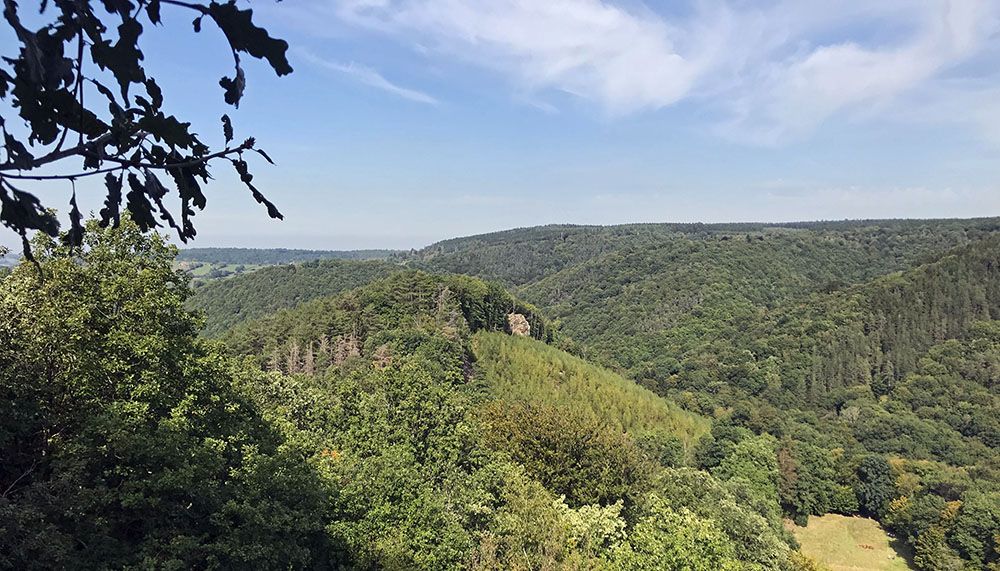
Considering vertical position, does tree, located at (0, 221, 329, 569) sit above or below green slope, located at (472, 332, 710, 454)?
above

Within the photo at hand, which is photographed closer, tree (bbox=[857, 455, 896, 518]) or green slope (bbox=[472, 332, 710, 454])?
tree (bbox=[857, 455, 896, 518])

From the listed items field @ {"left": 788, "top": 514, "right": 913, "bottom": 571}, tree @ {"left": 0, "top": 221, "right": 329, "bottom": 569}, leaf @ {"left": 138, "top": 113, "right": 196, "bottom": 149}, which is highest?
leaf @ {"left": 138, "top": 113, "right": 196, "bottom": 149}

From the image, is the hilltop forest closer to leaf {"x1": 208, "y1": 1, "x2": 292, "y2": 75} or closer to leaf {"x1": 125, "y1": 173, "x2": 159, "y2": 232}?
leaf {"x1": 125, "y1": 173, "x2": 159, "y2": 232}

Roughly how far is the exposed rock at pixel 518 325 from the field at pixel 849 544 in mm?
55294

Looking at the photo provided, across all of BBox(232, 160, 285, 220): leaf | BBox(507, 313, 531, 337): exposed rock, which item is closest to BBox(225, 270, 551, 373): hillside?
BBox(507, 313, 531, 337): exposed rock

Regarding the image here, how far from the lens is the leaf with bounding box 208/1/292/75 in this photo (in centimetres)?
310

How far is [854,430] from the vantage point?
334ft

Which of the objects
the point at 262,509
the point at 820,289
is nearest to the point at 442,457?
the point at 262,509

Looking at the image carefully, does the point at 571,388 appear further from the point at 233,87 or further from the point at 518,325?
the point at 233,87

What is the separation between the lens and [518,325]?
108688 millimetres

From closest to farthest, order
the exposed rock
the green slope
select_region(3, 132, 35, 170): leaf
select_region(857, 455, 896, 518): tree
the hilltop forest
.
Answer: select_region(3, 132, 35, 170): leaf < the hilltop forest < select_region(857, 455, 896, 518): tree < the green slope < the exposed rock

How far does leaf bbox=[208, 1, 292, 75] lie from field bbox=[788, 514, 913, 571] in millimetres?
70204

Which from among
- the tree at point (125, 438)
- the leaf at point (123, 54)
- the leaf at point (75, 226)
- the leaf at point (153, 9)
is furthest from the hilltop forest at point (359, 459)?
the leaf at point (153, 9)

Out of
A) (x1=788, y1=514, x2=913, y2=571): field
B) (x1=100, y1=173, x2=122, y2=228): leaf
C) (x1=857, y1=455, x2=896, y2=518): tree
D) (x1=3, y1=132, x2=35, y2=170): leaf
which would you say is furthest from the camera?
(x1=857, y1=455, x2=896, y2=518): tree
